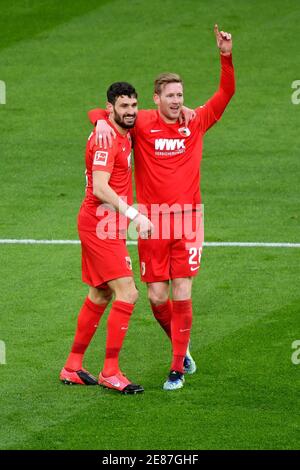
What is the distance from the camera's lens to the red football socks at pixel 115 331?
10.8 meters

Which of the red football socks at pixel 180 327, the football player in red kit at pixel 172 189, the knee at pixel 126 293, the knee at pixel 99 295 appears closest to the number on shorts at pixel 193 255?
the football player in red kit at pixel 172 189

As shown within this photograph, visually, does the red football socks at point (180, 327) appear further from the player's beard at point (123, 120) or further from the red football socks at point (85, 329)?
the player's beard at point (123, 120)

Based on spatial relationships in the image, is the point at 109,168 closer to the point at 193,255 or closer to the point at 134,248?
the point at 193,255

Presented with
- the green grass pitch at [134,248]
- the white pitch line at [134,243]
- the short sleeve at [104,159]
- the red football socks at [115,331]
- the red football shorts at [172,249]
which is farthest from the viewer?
the white pitch line at [134,243]

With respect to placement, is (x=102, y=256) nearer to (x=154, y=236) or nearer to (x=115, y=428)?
(x=154, y=236)

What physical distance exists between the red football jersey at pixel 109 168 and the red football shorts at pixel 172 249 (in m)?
0.36

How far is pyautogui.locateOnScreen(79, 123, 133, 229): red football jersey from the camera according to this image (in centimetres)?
1066

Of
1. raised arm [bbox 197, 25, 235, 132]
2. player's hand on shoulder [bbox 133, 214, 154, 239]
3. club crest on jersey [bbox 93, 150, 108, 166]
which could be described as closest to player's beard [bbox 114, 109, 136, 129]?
club crest on jersey [bbox 93, 150, 108, 166]

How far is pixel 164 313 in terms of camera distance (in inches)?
444

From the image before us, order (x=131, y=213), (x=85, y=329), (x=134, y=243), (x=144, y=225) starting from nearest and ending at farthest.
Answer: (x=144, y=225) → (x=131, y=213) → (x=85, y=329) → (x=134, y=243)

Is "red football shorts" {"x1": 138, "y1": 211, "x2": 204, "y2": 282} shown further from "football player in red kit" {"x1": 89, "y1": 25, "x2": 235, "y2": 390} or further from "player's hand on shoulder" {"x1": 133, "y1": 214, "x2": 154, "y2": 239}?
"player's hand on shoulder" {"x1": 133, "y1": 214, "x2": 154, "y2": 239}

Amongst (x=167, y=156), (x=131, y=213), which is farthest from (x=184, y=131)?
(x=131, y=213)

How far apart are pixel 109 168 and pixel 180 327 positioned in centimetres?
138
